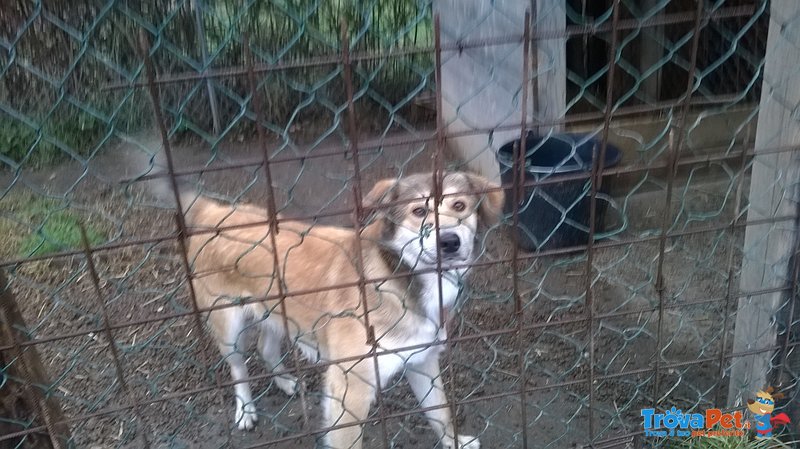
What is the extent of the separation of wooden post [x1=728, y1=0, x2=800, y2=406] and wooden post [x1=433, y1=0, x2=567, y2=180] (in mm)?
1290

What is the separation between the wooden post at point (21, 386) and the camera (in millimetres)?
1593

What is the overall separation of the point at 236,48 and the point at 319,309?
2.71 m

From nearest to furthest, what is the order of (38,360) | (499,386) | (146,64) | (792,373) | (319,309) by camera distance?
1. (146,64)
2. (38,360)
3. (792,373)
4. (319,309)
5. (499,386)

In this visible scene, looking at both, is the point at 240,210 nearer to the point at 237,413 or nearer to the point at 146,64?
the point at 237,413

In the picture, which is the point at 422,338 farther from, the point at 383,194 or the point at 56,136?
the point at 56,136

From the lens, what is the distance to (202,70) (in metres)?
1.33

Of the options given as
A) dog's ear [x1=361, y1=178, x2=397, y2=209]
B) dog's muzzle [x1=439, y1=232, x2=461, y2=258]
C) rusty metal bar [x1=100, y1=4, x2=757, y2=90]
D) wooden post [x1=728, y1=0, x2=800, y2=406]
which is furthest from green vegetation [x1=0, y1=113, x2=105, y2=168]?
wooden post [x1=728, y1=0, x2=800, y2=406]

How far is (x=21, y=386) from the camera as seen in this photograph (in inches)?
65.4

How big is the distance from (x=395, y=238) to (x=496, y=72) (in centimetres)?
212

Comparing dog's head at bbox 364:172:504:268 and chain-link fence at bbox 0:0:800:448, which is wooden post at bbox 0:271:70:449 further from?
dog's head at bbox 364:172:504:268

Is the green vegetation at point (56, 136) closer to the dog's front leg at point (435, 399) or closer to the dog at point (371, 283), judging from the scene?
the dog at point (371, 283)

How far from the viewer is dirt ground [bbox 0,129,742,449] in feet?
7.55

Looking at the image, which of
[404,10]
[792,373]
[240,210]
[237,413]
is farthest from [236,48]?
[792,373]

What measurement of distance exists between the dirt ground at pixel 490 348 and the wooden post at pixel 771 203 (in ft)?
0.30
